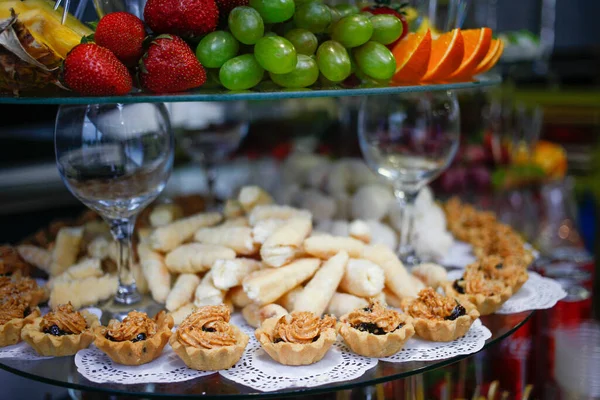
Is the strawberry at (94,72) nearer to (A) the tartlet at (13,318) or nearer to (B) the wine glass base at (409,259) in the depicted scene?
(A) the tartlet at (13,318)

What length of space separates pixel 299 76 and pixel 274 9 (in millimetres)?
99

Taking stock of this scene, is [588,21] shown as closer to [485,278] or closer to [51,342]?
[485,278]

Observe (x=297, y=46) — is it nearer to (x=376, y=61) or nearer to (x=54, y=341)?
(x=376, y=61)

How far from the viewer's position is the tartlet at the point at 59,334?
0.94 metres

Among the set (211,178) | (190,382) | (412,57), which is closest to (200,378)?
(190,382)

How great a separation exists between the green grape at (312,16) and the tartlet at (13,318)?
606 mm

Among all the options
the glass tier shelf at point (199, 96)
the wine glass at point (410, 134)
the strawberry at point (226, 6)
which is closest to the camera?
the glass tier shelf at point (199, 96)

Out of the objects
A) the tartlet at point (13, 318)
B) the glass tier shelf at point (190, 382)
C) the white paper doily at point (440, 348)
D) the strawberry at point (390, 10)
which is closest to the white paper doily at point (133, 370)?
the glass tier shelf at point (190, 382)

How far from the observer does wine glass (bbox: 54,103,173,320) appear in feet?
3.41

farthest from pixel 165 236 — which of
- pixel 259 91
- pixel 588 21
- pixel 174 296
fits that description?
pixel 588 21

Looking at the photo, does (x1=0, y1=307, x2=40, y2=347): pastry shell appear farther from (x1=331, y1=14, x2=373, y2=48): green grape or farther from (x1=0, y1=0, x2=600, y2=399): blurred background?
(x1=331, y1=14, x2=373, y2=48): green grape

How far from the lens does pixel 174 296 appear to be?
1.10m

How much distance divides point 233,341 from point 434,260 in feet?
Answer: 2.01

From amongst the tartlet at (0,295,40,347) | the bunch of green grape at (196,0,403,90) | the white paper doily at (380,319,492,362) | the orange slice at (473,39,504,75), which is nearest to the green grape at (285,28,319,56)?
the bunch of green grape at (196,0,403,90)
